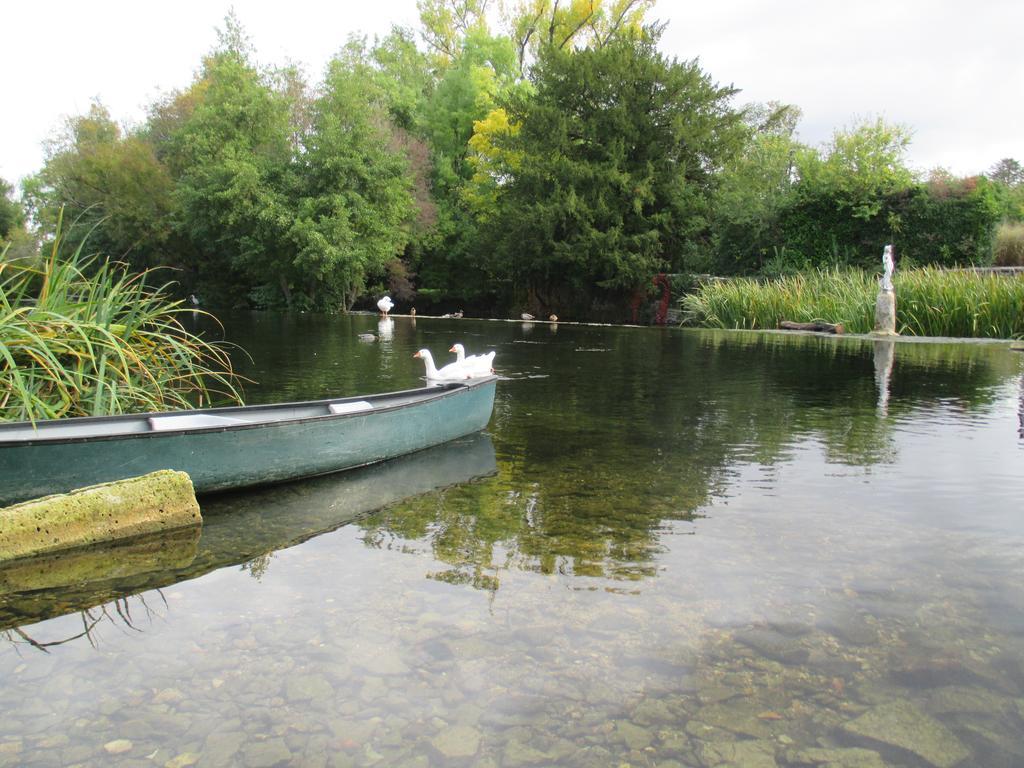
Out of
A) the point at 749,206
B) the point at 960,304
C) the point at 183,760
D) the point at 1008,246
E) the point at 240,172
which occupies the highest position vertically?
the point at 240,172

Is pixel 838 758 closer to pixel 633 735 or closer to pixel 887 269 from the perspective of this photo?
pixel 633 735

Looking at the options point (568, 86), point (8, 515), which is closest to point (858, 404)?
point (8, 515)

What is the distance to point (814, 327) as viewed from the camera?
24.4 m

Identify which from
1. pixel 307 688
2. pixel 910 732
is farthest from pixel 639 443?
pixel 307 688

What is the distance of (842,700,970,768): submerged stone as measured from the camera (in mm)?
3008

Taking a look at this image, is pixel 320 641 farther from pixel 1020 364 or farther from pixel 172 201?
pixel 172 201

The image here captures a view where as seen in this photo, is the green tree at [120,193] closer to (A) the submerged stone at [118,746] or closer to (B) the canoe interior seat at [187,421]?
(B) the canoe interior seat at [187,421]

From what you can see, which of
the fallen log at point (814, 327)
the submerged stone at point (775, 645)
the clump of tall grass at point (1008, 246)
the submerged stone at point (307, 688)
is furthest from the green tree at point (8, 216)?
the submerged stone at point (775, 645)

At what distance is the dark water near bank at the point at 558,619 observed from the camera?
312cm

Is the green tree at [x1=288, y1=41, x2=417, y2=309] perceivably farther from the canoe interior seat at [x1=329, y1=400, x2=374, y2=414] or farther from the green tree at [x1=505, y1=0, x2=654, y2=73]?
the canoe interior seat at [x1=329, y1=400, x2=374, y2=414]

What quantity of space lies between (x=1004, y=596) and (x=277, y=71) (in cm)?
4704

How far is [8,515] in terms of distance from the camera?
484cm

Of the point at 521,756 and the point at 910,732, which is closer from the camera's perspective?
the point at 521,756

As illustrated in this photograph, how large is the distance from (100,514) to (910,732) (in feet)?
15.5
